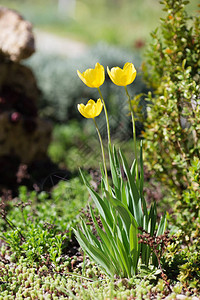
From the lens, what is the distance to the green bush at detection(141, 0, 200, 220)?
8.12 ft

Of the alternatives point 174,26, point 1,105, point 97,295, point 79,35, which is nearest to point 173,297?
point 97,295

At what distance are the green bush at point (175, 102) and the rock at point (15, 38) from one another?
1792 millimetres

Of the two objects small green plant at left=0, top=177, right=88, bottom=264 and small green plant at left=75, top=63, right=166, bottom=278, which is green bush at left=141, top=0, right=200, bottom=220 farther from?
small green plant at left=0, top=177, right=88, bottom=264

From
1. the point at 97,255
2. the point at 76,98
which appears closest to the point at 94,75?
the point at 97,255

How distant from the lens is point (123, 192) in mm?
1991

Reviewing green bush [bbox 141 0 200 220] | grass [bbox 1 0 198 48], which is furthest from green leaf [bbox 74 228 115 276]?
grass [bbox 1 0 198 48]

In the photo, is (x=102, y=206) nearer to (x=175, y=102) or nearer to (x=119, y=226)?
(x=119, y=226)

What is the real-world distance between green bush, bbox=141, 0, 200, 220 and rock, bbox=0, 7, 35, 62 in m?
1.79

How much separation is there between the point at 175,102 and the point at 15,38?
2411 mm

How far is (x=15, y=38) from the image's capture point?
410cm

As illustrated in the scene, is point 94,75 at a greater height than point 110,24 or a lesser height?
lesser

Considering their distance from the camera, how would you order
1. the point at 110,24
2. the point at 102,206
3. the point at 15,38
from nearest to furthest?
1. the point at 102,206
2. the point at 15,38
3. the point at 110,24

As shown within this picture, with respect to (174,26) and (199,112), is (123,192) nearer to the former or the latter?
(199,112)

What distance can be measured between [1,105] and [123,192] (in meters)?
2.80
